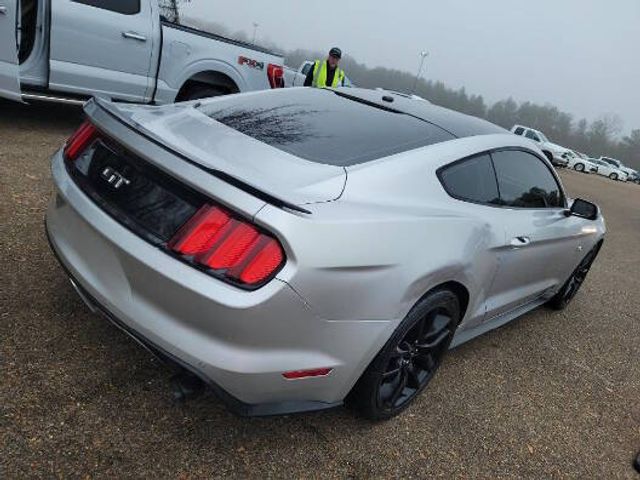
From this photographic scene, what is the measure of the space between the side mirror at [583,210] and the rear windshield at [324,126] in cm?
153

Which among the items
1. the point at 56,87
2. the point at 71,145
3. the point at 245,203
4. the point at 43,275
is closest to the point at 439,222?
the point at 245,203

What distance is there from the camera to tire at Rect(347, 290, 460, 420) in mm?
2451

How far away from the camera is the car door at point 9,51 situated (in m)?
4.96

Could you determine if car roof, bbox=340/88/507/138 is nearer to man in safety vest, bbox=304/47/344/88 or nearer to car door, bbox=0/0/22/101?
car door, bbox=0/0/22/101

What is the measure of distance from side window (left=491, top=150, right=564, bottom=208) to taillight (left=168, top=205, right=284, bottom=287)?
171 cm

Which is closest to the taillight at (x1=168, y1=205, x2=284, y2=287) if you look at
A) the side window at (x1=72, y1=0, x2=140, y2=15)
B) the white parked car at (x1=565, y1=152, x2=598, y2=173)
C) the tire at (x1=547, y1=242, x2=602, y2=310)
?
the tire at (x1=547, y1=242, x2=602, y2=310)

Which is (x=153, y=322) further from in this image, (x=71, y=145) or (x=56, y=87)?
(x=56, y=87)

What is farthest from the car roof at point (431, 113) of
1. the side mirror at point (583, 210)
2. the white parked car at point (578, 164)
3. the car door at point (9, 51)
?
the white parked car at point (578, 164)

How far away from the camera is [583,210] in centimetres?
407

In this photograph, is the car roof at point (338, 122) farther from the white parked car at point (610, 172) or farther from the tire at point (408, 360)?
the white parked car at point (610, 172)

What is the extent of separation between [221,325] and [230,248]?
267mm

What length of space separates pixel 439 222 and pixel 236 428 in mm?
1253

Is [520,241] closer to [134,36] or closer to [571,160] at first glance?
[134,36]

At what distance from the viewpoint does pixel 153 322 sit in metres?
2.10
